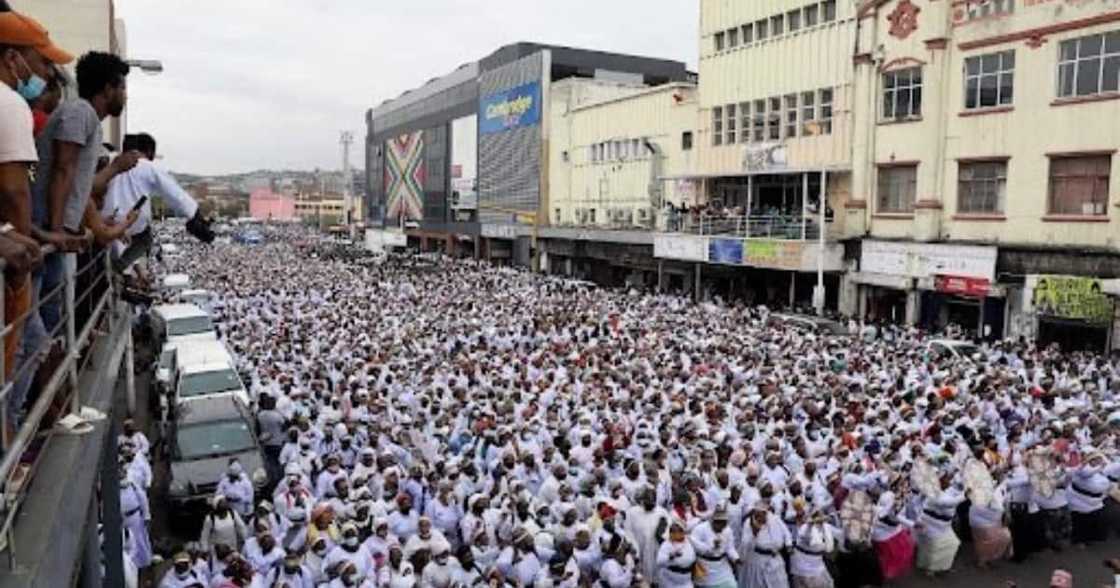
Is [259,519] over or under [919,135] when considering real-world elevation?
under

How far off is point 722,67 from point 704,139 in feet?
8.22

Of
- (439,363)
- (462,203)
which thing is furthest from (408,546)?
(462,203)

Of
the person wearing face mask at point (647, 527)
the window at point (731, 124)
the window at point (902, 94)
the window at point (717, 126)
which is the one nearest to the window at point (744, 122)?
the window at point (731, 124)

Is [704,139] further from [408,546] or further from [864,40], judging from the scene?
[408,546]

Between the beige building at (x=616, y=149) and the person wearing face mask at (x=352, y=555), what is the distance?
2736 centimetres

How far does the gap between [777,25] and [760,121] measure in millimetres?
2966

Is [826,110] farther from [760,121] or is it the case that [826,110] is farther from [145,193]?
[145,193]

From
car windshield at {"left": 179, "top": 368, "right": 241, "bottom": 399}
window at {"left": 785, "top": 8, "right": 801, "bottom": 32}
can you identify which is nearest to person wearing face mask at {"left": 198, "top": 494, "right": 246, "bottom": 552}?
car windshield at {"left": 179, "top": 368, "right": 241, "bottom": 399}

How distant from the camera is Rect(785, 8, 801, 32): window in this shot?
→ 90.3 ft

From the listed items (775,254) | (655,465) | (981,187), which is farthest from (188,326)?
(981,187)

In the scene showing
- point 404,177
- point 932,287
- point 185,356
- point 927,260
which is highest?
point 404,177

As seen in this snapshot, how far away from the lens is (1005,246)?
20969 mm

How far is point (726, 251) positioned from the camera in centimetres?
2839

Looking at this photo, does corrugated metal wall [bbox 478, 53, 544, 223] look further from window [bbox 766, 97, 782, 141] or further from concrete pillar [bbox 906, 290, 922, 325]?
concrete pillar [bbox 906, 290, 922, 325]
